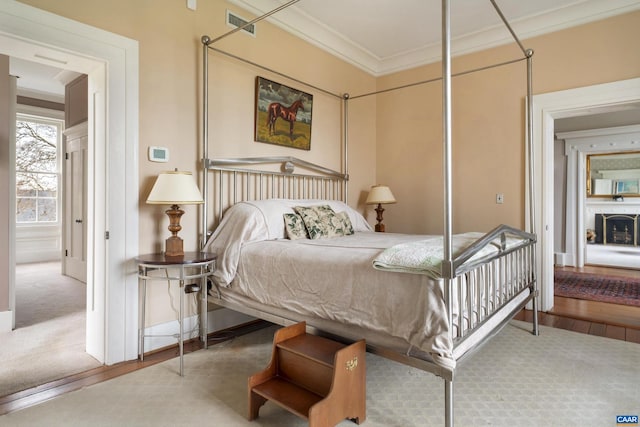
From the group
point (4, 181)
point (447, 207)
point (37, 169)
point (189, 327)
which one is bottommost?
point (189, 327)

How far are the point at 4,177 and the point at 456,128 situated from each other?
4433mm

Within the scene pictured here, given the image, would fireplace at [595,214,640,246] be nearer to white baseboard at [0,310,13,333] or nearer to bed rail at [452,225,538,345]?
bed rail at [452,225,538,345]

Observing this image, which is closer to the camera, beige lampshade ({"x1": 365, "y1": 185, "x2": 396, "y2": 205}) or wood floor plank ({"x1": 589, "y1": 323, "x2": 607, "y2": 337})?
wood floor plank ({"x1": 589, "y1": 323, "x2": 607, "y2": 337})

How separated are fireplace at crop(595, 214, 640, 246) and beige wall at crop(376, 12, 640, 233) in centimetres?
620

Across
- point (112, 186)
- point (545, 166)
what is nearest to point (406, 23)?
point (545, 166)

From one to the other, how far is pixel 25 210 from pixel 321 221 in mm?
6020

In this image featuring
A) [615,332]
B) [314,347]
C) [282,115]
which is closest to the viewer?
[314,347]

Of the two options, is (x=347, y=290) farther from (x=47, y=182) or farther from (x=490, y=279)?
(x=47, y=182)

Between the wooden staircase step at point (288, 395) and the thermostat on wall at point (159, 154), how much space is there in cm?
174

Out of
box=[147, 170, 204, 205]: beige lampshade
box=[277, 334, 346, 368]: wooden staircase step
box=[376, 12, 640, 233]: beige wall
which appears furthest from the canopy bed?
box=[376, 12, 640, 233]: beige wall

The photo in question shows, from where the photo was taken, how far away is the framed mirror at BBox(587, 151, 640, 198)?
7.55 m

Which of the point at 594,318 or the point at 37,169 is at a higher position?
the point at 37,169

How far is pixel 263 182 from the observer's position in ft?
11.0

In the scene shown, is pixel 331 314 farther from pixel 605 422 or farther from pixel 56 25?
pixel 56 25
